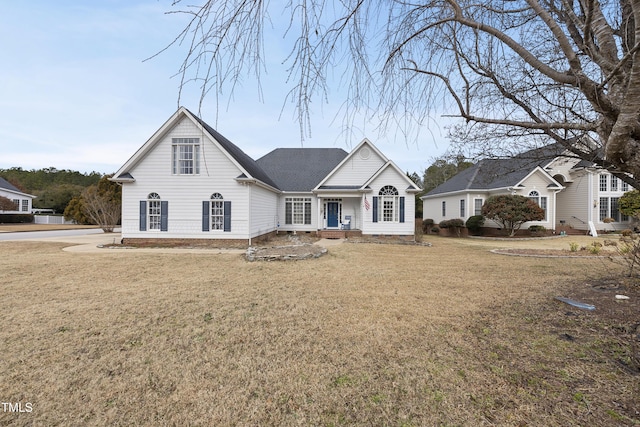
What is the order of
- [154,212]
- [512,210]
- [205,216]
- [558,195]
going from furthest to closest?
[558,195] < [512,210] < [154,212] < [205,216]

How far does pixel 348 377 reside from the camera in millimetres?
3137

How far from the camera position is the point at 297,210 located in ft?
72.8

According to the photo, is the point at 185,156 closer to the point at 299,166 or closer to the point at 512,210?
the point at 299,166

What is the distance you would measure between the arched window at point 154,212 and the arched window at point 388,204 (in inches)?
502

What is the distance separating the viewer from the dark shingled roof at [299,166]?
22.6 m

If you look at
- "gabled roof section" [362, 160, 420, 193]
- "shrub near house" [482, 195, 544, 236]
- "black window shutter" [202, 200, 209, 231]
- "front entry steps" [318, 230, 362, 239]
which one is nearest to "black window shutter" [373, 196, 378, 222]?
"gabled roof section" [362, 160, 420, 193]

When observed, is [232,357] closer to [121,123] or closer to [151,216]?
[121,123]

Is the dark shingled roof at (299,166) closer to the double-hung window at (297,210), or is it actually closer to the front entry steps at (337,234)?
the double-hung window at (297,210)

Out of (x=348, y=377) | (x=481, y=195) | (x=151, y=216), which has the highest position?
(x=481, y=195)

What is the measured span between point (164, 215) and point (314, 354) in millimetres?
14482

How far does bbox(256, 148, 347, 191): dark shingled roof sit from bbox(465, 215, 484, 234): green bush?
11048 mm

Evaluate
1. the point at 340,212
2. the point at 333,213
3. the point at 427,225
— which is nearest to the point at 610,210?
the point at 427,225

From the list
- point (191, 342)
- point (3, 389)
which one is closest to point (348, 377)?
point (191, 342)

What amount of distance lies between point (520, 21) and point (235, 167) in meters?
13.4
